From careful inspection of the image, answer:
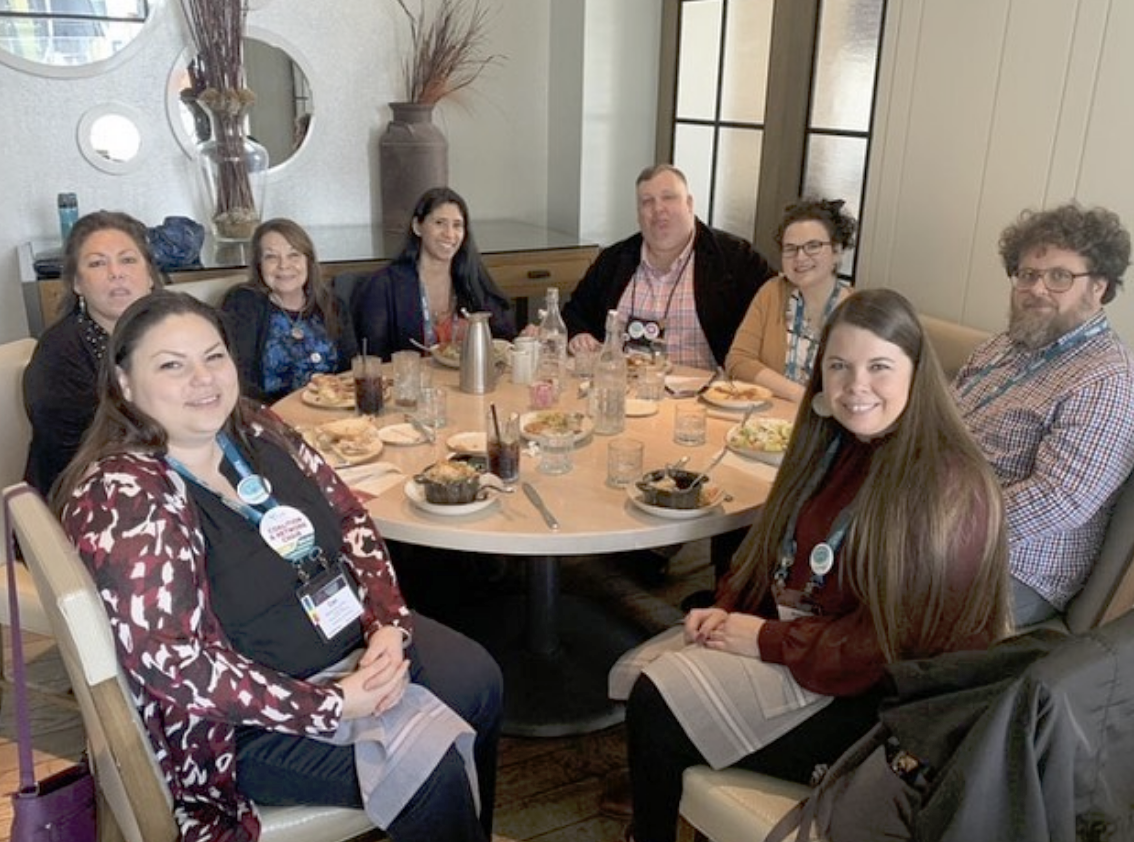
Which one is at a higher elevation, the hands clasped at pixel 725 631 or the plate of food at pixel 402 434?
the plate of food at pixel 402 434

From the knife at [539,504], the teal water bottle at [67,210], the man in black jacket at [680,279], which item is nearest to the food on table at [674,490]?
the knife at [539,504]

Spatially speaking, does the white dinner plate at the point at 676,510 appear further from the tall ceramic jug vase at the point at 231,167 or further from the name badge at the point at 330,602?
the tall ceramic jug vase at the point at 231,167

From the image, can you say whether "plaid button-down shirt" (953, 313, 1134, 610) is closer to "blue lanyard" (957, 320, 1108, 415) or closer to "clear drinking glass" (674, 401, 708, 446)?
"blue lanyard" (957, 320, 1108, 415)

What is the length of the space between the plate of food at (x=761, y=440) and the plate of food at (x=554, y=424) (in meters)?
0.32

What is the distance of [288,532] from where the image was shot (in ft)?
5.16

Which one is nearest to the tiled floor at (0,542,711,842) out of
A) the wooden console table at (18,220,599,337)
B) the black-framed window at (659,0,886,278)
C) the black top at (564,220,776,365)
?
the black top at (564,220,776,365)

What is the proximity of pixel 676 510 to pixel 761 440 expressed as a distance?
42cm

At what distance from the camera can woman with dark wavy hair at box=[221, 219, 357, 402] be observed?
2.74 metres

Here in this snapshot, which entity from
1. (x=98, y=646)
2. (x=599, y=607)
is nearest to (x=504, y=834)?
(x=599, y=607)

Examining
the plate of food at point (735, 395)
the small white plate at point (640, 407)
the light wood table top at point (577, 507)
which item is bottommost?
the light wood table top at point (577, 507)

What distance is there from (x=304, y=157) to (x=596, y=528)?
2.79 meters

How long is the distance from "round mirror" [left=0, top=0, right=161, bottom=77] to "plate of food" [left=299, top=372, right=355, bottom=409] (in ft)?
6.01

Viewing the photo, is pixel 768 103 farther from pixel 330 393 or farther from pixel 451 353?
pixel 330 393

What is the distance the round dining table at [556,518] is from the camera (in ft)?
5.78
